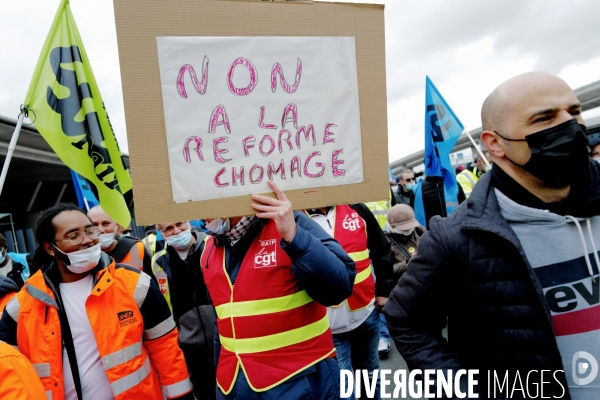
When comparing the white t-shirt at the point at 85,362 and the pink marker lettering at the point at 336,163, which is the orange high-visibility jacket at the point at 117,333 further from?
the pink marker lettering at the point at 336,163

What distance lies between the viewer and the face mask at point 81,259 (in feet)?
7.75

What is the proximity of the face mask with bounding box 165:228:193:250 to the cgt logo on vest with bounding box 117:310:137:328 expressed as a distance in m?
1.11

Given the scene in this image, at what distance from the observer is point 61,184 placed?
40.4ft

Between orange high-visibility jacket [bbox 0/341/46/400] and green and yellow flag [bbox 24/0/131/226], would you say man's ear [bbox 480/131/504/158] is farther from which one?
green and yellow flag [bbox 24/0/131/226]

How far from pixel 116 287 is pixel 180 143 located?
108cm

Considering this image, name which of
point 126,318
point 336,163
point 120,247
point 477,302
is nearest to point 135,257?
point 120,247

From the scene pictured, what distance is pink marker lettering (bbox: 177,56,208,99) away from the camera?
1662mm

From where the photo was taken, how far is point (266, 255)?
1926mm

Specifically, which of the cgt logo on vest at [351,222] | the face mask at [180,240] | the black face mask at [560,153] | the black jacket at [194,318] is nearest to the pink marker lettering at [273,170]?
the black face mask at [560,153]

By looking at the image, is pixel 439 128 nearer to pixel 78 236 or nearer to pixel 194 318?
pixel 194 318

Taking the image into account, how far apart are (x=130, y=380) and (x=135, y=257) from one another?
161 centimetres

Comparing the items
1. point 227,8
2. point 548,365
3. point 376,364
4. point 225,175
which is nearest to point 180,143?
point 225,175

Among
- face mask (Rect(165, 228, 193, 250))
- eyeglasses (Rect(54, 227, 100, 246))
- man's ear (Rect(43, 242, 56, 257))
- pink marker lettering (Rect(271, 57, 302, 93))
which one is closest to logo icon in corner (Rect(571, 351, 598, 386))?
pink marker lettering (Rect(271, 57, 302, 93))

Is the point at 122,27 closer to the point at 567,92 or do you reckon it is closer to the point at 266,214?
the point at 266,214
